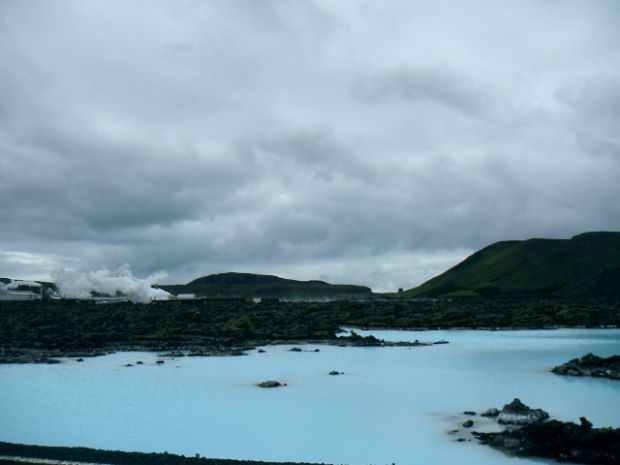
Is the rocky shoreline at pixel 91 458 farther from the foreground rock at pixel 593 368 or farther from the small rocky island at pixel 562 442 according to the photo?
the foreground rock at pixel 593 368

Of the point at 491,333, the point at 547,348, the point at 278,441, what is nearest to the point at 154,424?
the point at 278,441

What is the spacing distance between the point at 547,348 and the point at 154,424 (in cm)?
3621

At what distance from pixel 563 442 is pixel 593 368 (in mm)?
19299

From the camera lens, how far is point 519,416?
23.5 meters

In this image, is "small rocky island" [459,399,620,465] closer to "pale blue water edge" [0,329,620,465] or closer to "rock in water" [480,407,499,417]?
"pale blue water edge" [0,329,620,465]

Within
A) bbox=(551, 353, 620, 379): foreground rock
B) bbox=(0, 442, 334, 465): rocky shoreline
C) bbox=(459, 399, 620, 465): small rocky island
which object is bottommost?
bbox=(0, 442, 334, 465): rocky shoreline

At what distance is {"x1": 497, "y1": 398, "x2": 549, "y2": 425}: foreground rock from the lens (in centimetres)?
2334

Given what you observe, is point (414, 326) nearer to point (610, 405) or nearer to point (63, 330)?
point (63, 330)

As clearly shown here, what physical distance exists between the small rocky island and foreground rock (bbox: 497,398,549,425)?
1.85 m

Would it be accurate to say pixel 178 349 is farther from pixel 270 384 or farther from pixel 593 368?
pixel 593 368

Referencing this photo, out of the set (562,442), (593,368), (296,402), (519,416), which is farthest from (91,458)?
(593,368)

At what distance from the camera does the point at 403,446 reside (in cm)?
2220

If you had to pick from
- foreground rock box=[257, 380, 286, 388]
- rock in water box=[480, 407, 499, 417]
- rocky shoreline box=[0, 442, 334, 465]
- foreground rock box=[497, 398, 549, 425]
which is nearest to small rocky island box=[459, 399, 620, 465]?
foreground rock box=[497, 398, 549, 425]

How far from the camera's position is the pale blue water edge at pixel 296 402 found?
22438 mm
